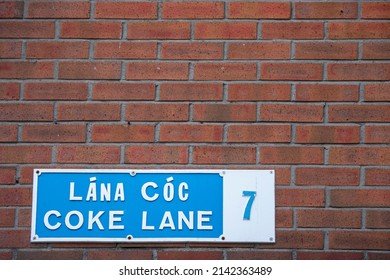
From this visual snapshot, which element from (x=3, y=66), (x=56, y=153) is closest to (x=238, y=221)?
(x=56, y=153)

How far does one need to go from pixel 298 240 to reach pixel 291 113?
0.48 m

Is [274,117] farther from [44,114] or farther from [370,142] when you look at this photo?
[44,114]

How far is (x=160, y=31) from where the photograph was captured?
7.59ft

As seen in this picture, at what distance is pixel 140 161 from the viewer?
89.1 inches

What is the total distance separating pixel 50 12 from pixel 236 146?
2.92 ft

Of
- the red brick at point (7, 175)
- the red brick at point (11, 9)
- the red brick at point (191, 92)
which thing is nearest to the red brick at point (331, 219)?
the red brick at point (191, 92)

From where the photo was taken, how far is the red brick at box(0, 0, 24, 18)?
2324 millimetres

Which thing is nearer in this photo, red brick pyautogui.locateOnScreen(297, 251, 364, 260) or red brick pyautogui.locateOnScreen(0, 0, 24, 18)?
red brick pyautogui.locateOnScreen(297, 251, 364, 260)

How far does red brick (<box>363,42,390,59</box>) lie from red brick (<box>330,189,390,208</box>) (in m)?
0.51

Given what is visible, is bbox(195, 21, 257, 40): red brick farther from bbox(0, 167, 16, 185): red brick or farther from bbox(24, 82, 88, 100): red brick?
bbox(0, 167, 16, 185): red brick

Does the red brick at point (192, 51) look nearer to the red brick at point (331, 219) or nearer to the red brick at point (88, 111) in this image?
the red brick at point (88, 111)

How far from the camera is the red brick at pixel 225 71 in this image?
229 centimetres

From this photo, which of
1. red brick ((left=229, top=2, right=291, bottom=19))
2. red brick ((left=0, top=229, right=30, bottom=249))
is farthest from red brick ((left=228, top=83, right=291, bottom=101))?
red brick ((left=0, top=229, right=30, bottom=249))

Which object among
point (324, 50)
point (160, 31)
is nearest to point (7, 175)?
point (160, 31)
